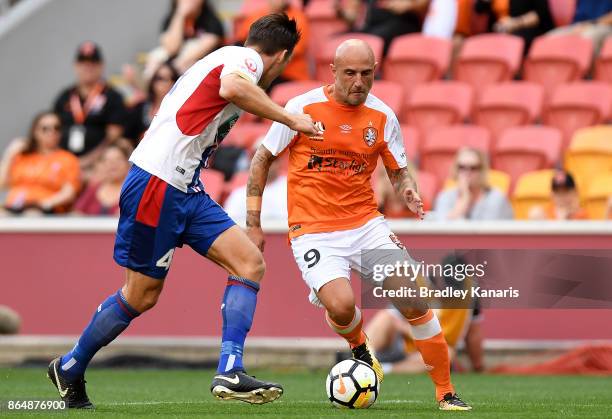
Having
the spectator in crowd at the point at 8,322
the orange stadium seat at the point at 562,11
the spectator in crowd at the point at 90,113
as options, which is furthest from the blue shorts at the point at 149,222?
the orange stadium seat at the point at 562,11

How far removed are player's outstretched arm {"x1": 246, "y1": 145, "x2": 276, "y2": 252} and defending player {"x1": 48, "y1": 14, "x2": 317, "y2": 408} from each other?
37 cm

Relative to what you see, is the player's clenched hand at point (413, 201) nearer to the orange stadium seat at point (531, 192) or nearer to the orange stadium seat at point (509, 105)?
the orange stadium seat at point (531, 192)

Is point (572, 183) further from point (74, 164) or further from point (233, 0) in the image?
point (233, 0)

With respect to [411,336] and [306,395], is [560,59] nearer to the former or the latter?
[411,336]

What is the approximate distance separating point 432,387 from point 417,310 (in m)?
2.81

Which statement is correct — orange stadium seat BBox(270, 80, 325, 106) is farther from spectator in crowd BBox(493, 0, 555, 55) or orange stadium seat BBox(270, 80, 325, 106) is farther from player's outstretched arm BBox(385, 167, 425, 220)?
player's outstretched arm BBox(385, 167, 425, 220)

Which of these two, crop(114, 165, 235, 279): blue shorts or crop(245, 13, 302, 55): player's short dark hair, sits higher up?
crop(245, 13, 302, 55): player's short dark hair

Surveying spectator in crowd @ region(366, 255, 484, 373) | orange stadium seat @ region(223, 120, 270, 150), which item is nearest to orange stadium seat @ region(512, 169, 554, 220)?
spectator in crowd @ region(366, 255, 484, 373)

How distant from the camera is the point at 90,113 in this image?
15.8 meters

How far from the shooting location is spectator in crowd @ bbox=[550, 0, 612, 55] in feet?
49.8

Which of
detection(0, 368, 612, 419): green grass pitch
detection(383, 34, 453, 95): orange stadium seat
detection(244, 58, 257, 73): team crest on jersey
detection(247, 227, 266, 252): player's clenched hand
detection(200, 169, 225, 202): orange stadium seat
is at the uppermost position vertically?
detection(383, 34, 453, 95): orange stadium seat

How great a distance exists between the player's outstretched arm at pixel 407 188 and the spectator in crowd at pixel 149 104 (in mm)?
7167

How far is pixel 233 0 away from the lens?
18312 millimetres

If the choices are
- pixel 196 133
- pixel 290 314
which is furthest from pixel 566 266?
pixel 196 133
